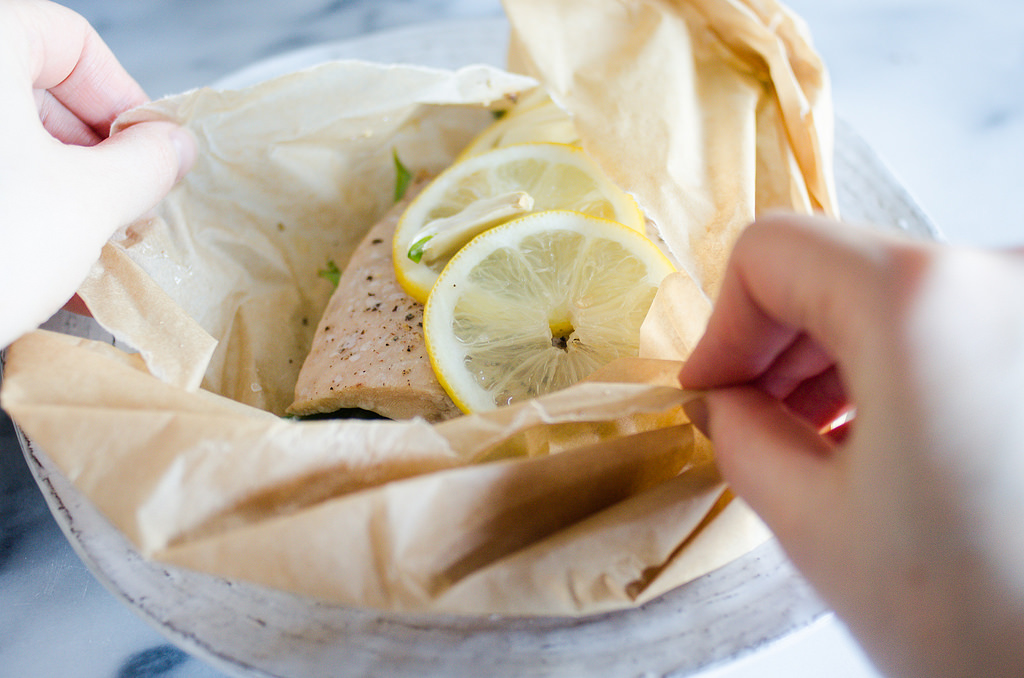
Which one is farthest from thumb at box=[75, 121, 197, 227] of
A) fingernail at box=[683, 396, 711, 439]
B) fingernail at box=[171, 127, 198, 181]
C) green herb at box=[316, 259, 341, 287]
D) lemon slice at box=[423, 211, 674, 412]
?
fingernail at box=[683, 396, 711, 439]

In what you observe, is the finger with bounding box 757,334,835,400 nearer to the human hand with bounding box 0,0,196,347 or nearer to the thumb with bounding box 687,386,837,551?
the thumb with bounding box 687,386,837,551

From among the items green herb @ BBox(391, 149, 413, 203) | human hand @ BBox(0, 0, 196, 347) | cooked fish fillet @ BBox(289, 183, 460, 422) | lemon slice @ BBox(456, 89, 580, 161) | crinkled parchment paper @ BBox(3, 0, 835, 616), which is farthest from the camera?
green herb @ BBox(391, 149, 413, 203)

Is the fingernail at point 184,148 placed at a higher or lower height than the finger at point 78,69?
lower

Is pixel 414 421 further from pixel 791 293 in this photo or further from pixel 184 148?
pixel 184 148

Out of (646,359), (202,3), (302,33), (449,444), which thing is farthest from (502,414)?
(202,3)

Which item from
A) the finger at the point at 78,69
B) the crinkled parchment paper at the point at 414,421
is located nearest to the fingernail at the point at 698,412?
the crinkled parchment paper at the point at 414,421

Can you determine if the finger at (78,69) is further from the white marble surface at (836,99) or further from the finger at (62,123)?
the white marble surface at (836,99)
